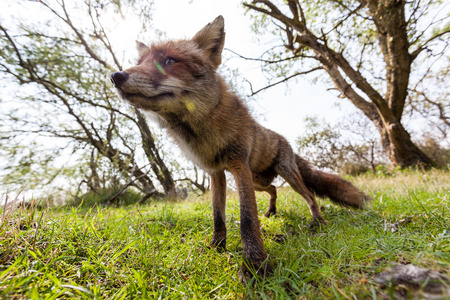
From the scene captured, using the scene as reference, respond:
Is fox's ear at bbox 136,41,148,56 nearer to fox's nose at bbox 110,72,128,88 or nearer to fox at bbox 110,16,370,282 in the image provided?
fox at bbox 110,16,370,282

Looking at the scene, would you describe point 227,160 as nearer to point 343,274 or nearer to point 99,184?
point 343,274

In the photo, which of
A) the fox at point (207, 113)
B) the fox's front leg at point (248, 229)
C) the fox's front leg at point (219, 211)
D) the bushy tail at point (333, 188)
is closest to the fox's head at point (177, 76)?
the fox at point (207, 113)

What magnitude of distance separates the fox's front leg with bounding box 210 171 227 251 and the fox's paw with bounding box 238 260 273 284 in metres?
Answer: 0.61

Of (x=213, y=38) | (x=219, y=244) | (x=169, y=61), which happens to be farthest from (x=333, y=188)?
(x=169, y=61)

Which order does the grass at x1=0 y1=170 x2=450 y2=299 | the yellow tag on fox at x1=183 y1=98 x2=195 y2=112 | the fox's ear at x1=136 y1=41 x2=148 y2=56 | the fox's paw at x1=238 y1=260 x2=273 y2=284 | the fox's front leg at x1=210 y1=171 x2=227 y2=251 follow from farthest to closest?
the fox's ear at x1=136 y1=41 x2=148 y2=56, the fox's front leg at x1=210 y1=171 x2=227 y2=251, the yellow tag on fox at x1=183 y1=98 x2=195 y2=112, the fox's paw at x1=238 y1=260 x2=273 y2=284, the grass at x1=0 y1=170 x2=450 y2=299

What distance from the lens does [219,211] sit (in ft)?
8.85

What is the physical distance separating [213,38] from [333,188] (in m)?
3.52

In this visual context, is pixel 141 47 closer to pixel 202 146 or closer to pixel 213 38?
pixel 213 38

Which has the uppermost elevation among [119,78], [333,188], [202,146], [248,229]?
[119,78]

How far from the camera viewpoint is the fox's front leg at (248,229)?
5.99 feet

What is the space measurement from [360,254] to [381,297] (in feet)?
2.02

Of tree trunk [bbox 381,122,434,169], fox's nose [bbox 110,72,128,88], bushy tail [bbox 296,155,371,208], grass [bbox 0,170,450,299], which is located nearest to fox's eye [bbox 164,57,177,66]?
fox's nose [bbox 110,72,128,88]

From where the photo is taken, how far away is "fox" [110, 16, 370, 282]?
6.75ft

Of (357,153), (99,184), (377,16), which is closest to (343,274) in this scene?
(377,16)
